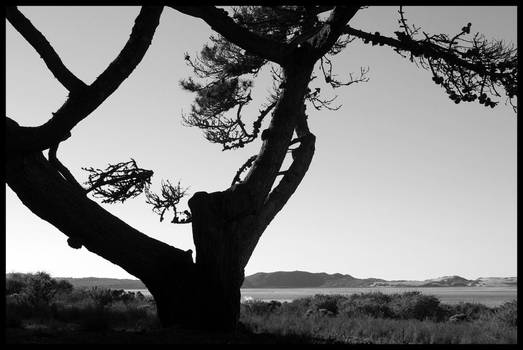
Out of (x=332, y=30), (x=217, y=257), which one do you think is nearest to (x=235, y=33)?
(x=332, y=30)

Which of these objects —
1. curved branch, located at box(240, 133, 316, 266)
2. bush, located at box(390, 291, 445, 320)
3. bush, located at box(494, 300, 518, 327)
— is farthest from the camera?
bush, located at box(390, 291, 445, 320)

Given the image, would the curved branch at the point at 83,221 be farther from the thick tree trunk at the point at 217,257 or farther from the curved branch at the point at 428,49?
the curved branch at the point at 428,49

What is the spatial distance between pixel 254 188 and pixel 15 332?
13.2 ft

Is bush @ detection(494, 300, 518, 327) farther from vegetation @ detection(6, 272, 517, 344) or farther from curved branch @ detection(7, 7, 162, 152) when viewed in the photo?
curved branch @ detection(7, 7, 162, 152)

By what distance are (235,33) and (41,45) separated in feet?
9.74

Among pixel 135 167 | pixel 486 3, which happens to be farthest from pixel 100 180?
pixel 486 3

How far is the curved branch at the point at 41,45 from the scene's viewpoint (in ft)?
30.9

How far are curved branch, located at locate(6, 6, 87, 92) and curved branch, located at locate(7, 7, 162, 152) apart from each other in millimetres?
163

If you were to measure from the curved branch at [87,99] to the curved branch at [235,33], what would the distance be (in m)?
1.26

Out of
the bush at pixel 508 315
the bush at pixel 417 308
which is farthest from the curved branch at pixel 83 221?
the bush at pixel 417 308

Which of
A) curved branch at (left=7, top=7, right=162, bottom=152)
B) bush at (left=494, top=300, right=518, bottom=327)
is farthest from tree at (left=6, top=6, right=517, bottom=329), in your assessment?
bush at (left=494, top=300, right=518, bottom=327)

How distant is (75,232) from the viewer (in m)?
9.88

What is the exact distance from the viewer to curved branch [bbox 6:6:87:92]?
9406mm

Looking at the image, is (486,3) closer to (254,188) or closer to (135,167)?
(254,188)
